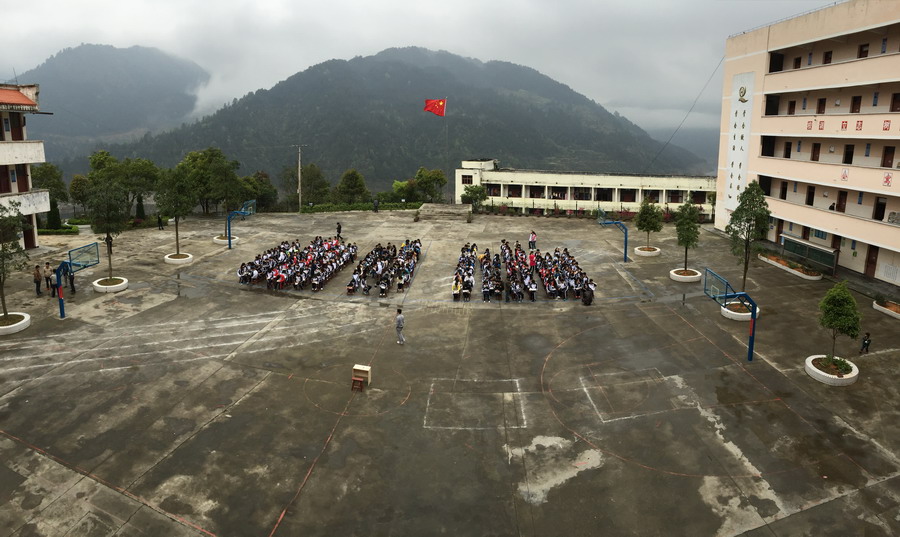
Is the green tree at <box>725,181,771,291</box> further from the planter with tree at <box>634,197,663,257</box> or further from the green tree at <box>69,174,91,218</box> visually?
the green tree at <box>69,174,91,218</box>

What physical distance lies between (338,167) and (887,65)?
383 ft

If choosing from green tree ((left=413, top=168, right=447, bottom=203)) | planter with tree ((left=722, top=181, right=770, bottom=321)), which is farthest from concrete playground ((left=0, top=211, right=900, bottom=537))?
green tree ((left=413, top=168, right=447, bottom=203))

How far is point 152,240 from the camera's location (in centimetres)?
3791

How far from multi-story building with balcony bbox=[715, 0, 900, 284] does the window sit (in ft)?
0.17

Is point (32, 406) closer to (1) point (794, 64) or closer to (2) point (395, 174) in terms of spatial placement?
(1) point (794, 64)

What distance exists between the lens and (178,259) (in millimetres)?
31797

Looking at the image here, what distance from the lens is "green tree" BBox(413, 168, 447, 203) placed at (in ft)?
203

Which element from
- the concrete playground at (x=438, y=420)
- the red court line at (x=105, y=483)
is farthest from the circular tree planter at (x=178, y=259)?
the red court line at (x=105, y=483)

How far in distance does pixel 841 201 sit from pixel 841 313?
17754mm

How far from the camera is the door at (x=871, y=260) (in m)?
29.0

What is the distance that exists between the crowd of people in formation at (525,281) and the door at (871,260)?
1505cm

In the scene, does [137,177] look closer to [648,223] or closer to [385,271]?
[385,271]

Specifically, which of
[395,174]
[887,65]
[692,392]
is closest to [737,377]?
[692,392]

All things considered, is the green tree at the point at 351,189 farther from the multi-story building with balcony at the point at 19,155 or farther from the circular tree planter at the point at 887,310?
the circular tree planter at the point at 887,310
